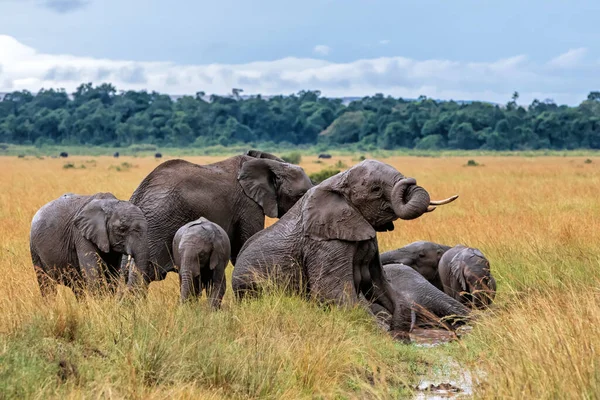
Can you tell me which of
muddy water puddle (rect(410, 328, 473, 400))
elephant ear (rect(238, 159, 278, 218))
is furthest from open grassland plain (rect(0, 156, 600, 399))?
elephant ear (rect(238, 159, 278, 218))

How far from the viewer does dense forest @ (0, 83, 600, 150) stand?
74.7 metres

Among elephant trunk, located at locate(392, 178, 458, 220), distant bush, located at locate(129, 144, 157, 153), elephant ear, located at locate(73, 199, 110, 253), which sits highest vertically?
elephant trunk, located at locate(392, 178, 458, 220)

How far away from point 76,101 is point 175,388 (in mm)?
104787

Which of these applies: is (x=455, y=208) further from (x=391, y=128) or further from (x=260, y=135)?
(x=260, y=135)

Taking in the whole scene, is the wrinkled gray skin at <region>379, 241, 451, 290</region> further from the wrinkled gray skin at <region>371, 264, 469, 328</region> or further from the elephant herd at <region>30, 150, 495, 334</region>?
the wrinkled gray skin at <region>371, 264, 469, 328</region>

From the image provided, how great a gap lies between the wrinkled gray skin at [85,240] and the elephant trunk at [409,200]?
2.06m

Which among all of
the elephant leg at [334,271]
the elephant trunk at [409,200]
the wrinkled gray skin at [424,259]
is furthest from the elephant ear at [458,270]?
the elephant trunk at [409,200]

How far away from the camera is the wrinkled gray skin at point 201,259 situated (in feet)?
25.3

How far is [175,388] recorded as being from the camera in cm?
519

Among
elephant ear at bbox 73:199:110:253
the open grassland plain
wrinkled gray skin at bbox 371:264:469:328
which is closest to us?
the open grassland plain

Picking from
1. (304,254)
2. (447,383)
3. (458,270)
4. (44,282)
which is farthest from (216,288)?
(447,383)

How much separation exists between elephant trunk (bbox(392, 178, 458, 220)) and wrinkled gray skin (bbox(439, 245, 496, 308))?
117 centimetres

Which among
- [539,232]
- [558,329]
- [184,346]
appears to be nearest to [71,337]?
[184,346]

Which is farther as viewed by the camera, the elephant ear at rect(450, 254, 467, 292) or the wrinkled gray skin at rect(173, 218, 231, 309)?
the elephant ear at rect(450, 254, 467, 292)
